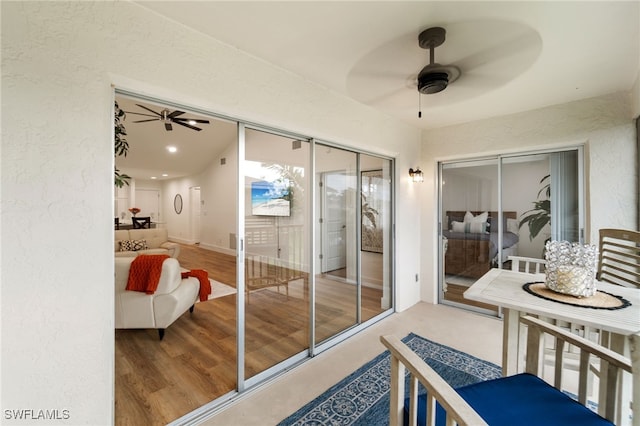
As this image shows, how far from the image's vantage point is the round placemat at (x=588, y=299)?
1312 millimetres

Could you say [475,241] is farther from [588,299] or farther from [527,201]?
[588,299]

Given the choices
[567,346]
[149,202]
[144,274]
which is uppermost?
[149,202]

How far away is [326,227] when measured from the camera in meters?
3.04

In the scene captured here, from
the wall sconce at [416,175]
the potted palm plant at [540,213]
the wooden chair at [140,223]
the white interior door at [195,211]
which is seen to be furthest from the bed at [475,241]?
the white interior door at [195,211]

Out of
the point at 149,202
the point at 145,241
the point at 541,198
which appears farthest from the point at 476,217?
the point at 149,202

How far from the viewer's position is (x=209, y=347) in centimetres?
266

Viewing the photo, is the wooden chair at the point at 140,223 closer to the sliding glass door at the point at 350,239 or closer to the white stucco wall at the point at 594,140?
the sliding glass door at the point at 350,239

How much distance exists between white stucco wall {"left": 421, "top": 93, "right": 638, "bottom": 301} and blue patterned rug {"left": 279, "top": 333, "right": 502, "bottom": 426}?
1.89 m

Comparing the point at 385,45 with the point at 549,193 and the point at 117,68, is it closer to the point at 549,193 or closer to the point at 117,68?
the point at 117,68

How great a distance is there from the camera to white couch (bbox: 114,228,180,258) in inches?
190

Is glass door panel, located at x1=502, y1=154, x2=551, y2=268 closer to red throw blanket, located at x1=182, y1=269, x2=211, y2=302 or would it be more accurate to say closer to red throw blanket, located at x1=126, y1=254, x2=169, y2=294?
red throw blanket, located at x1=182, y1=269, x2=211, y2=302

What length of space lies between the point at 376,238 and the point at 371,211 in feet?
1.25

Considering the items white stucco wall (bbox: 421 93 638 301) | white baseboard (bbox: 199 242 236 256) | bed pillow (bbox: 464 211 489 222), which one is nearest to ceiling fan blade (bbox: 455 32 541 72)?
white stucco wall (bbox: 421 93 638 301)

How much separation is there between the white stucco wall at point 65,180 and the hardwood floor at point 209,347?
2.05ft
